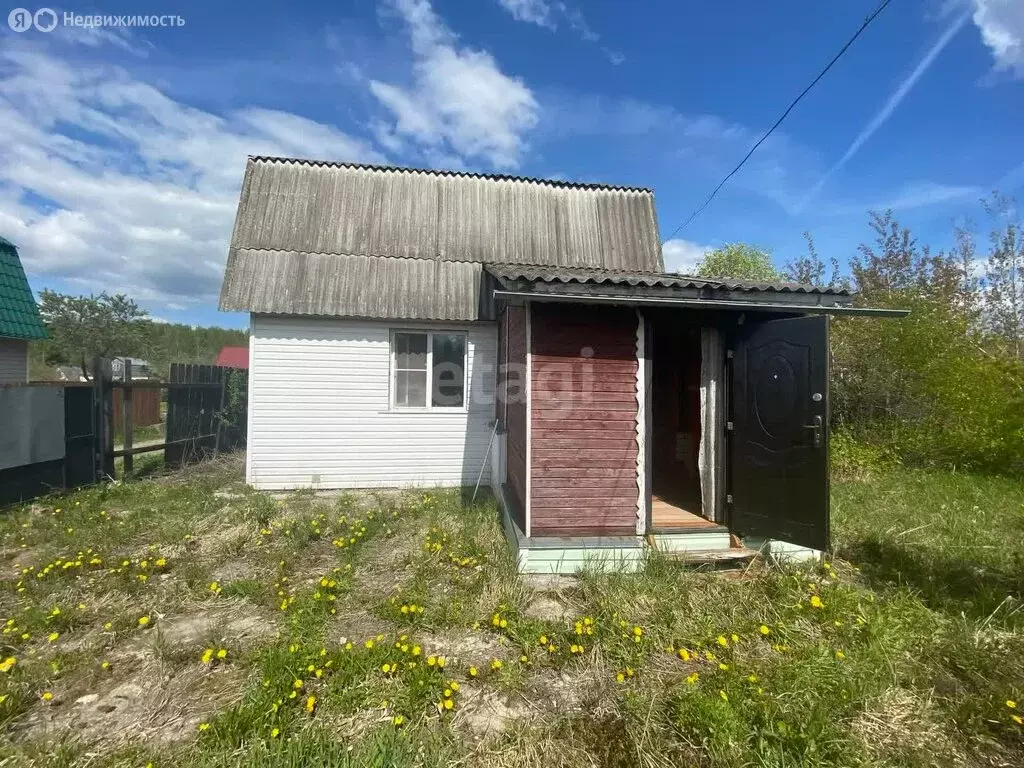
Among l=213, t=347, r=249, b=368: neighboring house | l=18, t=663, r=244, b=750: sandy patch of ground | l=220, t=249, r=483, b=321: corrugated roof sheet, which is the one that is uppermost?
l=213, t=347, r=249, b=368: neighboring house

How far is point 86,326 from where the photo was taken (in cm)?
2975

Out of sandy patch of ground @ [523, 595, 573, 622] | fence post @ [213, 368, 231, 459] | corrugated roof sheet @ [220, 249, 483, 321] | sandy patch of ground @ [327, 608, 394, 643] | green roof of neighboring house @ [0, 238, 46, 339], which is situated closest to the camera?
sandy patch of ground @ [327, 608, 394, 643]

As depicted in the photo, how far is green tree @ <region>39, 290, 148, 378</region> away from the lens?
28688 millimetres

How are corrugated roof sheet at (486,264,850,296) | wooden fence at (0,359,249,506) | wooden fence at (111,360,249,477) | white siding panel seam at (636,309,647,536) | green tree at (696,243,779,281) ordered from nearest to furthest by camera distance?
corrugated roof sheet at (486,264,850,296) → white siding panel seam at (636,309,647,536) → wooden fence at (0,359,249,506) → wooden fence at (111,360,249,477) → green tree at (696,243,779,281)

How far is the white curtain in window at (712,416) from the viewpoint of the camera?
476 centimetres

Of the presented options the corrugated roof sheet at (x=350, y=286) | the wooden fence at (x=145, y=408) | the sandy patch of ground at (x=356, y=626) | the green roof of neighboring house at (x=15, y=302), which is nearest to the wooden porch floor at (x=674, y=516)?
the sandy patch of ground at (x=356, y=626)

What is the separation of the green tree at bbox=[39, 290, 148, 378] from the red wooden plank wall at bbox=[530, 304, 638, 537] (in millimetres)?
34303

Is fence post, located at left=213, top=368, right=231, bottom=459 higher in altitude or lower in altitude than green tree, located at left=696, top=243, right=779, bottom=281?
lower

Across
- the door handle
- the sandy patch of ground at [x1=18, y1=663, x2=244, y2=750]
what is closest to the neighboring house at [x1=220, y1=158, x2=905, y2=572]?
the door handle

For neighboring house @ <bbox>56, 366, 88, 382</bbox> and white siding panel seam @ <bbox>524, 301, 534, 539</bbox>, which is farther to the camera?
neighboring house @ <bbox>56, 366, 88, 382</bbox>

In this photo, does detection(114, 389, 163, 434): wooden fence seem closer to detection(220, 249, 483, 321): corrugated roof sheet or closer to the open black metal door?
detection(220, 249, 483, 321): corrugated roof sheet

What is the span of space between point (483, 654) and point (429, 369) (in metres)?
4.87

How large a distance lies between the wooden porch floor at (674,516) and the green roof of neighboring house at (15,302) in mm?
13593

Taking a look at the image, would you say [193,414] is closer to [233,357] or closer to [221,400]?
[221,400]
